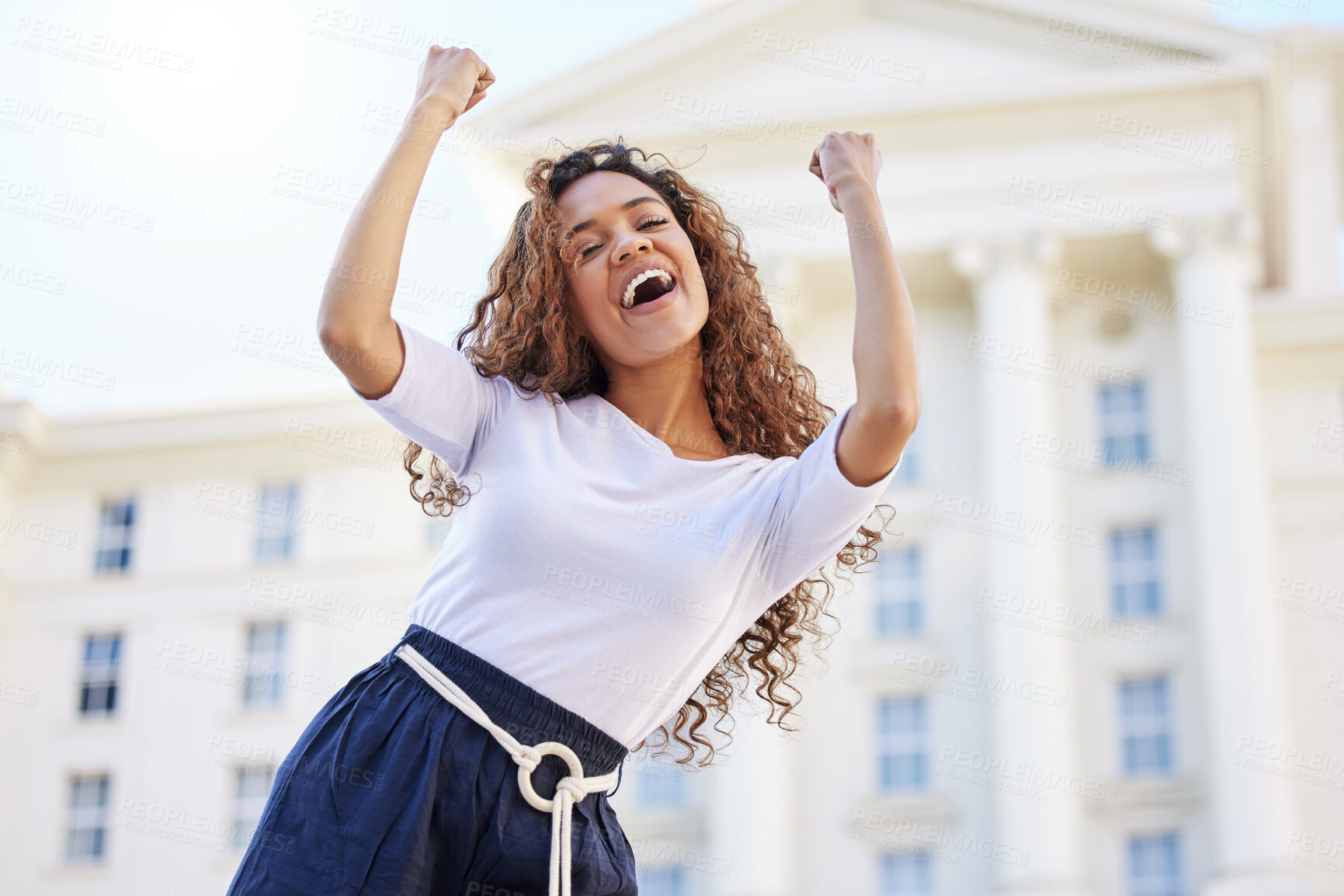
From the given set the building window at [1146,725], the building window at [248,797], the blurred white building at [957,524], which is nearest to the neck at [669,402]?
the blurred white building at [957,524]

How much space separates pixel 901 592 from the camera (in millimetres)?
24797

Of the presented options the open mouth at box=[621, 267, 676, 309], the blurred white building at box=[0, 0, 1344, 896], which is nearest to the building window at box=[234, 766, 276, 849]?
the blurred white building at box=[0, 0, 1344, 896]

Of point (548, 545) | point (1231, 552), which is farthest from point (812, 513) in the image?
point (1231, 552)

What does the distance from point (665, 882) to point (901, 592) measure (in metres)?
5.55

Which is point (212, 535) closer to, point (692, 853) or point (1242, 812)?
point (692, 853)

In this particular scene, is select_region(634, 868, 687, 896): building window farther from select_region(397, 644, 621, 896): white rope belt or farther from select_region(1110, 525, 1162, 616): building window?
select_region(397, 644, 621, 896): white rope belt

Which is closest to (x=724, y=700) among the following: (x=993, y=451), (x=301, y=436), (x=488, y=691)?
(x=488, y=691)

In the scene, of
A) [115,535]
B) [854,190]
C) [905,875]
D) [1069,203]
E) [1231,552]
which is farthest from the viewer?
[115,535]

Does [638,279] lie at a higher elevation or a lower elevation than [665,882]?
higher

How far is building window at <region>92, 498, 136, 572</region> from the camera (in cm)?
→ 2850

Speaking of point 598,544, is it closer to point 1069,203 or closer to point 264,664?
point 1069,203

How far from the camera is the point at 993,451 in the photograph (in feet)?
80.1

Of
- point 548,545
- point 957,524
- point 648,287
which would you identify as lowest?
point 548,545

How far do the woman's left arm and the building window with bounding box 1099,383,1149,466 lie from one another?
23.5 metres
